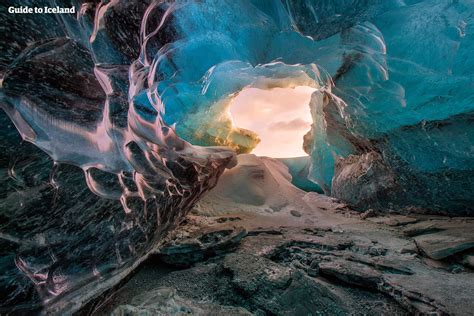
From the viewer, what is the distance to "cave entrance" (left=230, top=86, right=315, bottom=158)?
6.90m

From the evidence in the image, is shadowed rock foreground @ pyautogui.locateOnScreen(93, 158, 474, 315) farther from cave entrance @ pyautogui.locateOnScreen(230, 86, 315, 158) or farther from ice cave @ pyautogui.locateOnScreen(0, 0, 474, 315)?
cave entrance @ pyautogui.locateOnScreen(230, 86, 315, 158)

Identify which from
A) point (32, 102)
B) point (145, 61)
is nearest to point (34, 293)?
point (32, 102)

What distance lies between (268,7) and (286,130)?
19.5 feet

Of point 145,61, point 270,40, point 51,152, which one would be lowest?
point 51,152

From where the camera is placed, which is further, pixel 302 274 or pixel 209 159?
pixel 209 159

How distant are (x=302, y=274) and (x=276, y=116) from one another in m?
6.11

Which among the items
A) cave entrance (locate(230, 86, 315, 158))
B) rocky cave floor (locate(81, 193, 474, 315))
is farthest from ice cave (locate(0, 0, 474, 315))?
cave entrance (locate(230, 86, 315, 158))

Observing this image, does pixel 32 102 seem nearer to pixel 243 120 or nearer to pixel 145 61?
pixel 145 61

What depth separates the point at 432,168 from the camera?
417 cm

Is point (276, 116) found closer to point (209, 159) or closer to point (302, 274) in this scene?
point (209, 159)

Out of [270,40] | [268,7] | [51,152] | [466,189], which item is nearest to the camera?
[51,152]

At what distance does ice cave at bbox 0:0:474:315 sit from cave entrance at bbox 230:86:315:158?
1.86m

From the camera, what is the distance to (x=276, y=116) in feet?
26.0

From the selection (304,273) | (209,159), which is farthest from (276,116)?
(304,273)
